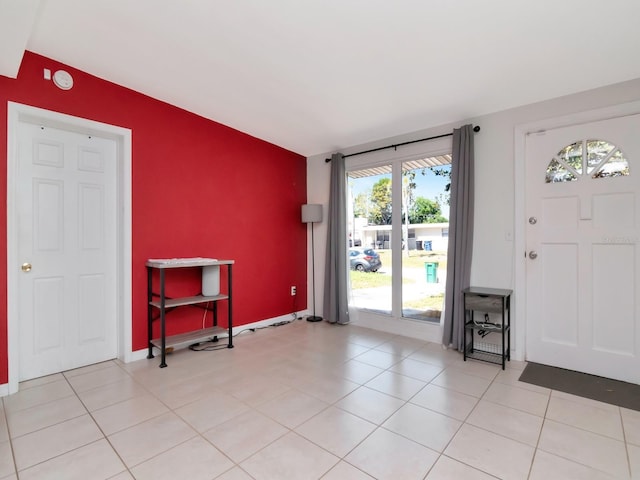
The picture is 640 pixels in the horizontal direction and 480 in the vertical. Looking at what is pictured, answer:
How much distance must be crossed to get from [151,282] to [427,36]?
127 inches

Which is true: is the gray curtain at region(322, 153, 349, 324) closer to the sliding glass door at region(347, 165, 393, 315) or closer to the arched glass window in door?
the sliding glass door at region(347, 165, 393, 315)

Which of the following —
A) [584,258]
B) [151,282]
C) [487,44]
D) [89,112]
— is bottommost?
[151,282]

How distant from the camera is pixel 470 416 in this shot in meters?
2.11

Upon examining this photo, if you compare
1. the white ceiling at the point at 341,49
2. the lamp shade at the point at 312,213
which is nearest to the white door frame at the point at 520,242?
the white ceiling at the point at 341,49

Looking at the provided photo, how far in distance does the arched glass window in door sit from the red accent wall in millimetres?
3170

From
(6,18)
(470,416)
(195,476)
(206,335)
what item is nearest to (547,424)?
(470,416)

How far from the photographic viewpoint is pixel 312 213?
4547 millimetres

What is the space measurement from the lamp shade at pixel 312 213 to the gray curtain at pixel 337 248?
178 mm

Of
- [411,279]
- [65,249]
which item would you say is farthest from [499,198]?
[65,249]

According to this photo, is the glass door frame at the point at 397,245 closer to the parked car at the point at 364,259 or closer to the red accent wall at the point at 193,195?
the parked car at the point at 364,259

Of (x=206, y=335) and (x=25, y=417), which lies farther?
(x=206, y=335)

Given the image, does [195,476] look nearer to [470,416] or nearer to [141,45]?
[470,416]

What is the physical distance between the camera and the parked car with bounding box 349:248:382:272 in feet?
14.0

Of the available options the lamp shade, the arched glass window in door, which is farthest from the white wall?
the lamp shade
